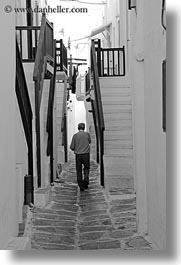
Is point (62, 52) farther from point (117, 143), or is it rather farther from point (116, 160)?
point (117, 143)

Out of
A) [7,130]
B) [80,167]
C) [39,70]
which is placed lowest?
[80,167]

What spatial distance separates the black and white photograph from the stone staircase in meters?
0.01

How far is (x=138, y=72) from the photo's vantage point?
304 centimetres

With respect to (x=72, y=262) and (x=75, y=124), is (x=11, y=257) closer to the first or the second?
(x=72, y=262)

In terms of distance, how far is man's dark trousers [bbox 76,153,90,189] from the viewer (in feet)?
11.8

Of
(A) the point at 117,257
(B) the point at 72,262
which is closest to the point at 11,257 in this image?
(B) the point at 72,262

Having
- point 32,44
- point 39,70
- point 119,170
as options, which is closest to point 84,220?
point 32,44

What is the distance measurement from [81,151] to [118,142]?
1.50 meters

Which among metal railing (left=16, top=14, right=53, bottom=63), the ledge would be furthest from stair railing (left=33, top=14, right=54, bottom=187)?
the ledge

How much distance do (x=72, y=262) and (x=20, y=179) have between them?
1.19 meters

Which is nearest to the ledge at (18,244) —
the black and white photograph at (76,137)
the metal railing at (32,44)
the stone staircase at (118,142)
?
the black and white photograph at (76,137)

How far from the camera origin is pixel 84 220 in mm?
3100

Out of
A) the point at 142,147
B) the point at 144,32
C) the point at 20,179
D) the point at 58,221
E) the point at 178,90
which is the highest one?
the point at 144,32

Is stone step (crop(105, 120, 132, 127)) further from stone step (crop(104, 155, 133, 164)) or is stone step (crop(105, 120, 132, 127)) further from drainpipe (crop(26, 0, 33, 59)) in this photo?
drainpipe (crop(26, 0, 33, 59))
